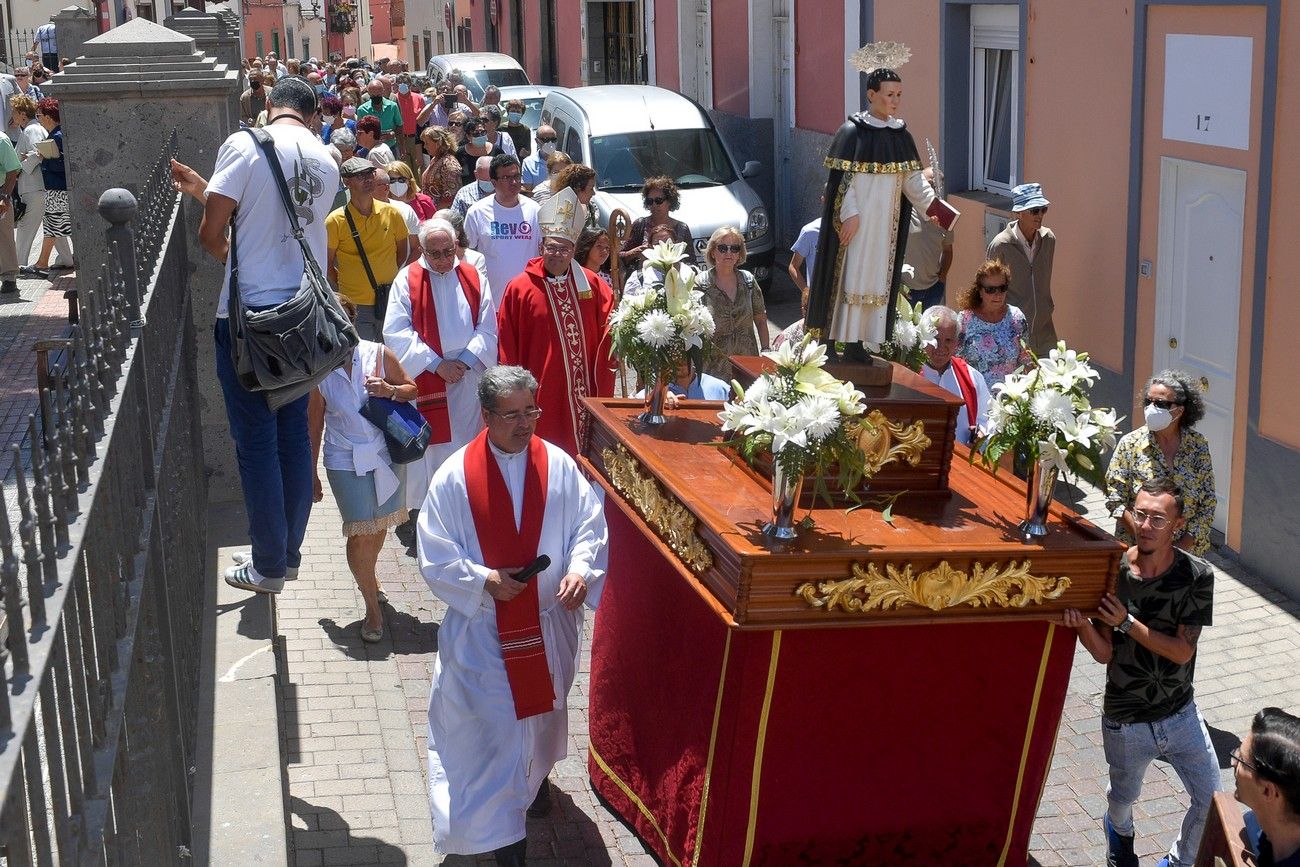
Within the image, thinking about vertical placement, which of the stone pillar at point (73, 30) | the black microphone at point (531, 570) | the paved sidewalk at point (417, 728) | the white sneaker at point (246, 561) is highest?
the stone pillar at point (73, 30)

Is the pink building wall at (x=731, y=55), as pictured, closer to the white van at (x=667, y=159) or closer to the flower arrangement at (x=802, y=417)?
the white van at (x=667, y=159)

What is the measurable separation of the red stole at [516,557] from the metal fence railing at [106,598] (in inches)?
41.5

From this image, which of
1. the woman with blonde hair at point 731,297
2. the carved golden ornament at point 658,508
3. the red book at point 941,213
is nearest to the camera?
the carved golden ornament at point 658,508

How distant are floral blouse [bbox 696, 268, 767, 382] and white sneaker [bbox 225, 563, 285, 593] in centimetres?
342

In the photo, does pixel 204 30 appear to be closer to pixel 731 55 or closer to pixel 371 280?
pixel 371 280

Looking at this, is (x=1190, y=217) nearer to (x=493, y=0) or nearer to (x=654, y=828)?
(x=654, y=828)

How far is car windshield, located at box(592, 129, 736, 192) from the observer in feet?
54.5

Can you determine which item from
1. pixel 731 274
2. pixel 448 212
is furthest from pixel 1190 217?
pixel 448 212

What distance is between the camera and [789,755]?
203 inches

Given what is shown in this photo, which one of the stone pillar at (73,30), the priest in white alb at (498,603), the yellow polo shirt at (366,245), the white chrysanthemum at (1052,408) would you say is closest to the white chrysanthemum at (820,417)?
the white chrysanthemum at (1052,408)

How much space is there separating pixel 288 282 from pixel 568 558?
4.85 feet

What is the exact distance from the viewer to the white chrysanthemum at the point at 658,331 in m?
6.26

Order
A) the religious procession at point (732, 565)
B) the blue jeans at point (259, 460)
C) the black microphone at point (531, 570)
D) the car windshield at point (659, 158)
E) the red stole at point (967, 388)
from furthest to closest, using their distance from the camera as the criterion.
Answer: the car windshield at point (659, 158)
the red stole at point (967, 388)
the blue jeans at point (259, 460)
the black microphone at point (531, 570)
the religious procession at point (732, 565)

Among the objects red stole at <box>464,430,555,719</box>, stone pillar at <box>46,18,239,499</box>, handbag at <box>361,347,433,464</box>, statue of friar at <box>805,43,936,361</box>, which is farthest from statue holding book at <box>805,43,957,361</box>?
stone pillar at <box>46,18,239,499</box>
